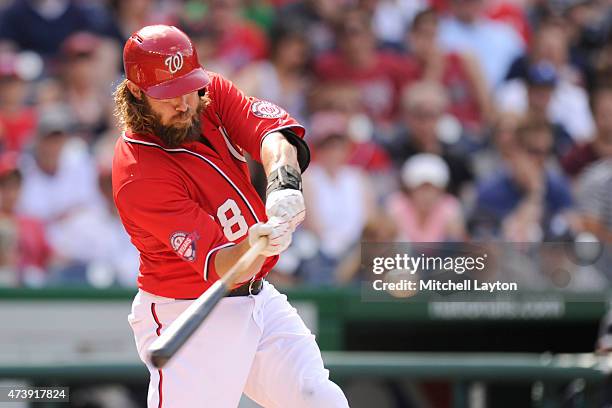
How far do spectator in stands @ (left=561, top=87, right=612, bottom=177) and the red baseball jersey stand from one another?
14.3ft

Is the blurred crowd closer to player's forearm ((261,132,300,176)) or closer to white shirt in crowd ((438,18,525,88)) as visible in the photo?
white shirt in crowd ((438,18,525,88))

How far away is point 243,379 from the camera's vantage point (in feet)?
12.5

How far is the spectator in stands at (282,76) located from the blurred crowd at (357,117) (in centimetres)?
1

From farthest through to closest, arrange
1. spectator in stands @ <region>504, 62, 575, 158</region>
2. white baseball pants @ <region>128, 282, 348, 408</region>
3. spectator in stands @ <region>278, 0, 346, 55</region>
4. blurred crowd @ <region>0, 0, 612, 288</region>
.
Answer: spectator in stands @ <region>278, 0, 346, 55</region>
spectator in stands @ <region>504, 62, 575, 158</region>
blurred crowd @ <region>0, 0, 612, 288</region>
white baseball pants @ <region>128, 282, 348, 408</region>

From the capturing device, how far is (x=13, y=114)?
24.9 ft

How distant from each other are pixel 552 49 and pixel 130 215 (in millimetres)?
5933

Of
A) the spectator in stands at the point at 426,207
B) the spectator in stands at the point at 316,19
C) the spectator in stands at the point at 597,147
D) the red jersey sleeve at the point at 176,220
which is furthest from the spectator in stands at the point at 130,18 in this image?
the red jersey sleeve at the point at 176,220

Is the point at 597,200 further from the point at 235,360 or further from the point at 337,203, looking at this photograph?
the point at 235,360

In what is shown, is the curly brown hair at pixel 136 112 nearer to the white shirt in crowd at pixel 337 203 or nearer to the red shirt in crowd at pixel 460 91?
the white shirt in crowd at pixel 337 203

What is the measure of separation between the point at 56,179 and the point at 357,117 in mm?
2254

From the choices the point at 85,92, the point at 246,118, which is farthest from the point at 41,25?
the point at 246,118

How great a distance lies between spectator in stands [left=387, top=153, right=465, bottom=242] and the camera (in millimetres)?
6887

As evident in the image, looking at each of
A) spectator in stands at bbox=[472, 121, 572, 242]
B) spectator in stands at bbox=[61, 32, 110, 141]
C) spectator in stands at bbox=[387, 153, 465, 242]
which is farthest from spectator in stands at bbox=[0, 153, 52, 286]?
spectator in stands at bbox=[472, 121, 572, 242]

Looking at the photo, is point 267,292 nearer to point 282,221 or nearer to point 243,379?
point 243,379
